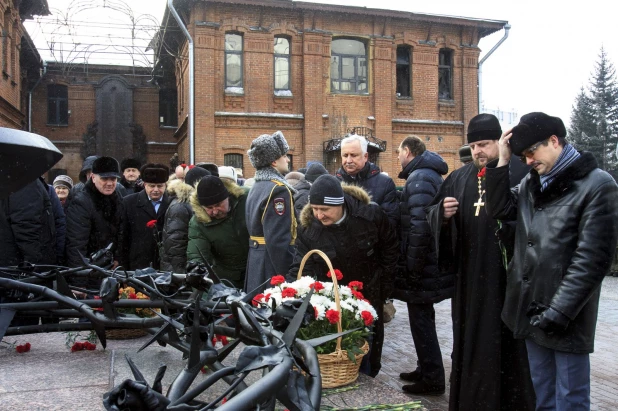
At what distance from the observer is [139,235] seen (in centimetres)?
629

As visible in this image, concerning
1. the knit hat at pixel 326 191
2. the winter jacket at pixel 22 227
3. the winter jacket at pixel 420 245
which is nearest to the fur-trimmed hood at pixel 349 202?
the knit hat at pixel 326 191

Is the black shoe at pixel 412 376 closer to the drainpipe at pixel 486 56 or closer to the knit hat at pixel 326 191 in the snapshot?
the knit hat at pixel 326 191

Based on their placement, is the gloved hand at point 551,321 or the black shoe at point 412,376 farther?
the black shoe at point 412,376

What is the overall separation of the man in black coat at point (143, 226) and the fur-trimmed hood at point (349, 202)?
9.01 ft

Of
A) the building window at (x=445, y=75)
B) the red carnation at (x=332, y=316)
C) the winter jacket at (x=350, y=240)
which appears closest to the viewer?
the red carnation at (x=332, y=316)

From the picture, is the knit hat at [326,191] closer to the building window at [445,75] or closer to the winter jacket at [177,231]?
the winter jacket at [177,231]

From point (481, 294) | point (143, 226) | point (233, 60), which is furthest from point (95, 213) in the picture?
point (233, 60)

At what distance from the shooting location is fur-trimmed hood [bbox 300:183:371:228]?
3941 millimetres

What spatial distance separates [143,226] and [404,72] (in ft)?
60.4

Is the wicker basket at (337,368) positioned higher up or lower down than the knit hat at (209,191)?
lower down

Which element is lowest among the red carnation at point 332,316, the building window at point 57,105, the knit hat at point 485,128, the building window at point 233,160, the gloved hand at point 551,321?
the gloved hand at point 551,321

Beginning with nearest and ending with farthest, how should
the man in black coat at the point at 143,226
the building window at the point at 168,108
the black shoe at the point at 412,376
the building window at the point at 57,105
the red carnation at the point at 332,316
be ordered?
1. the red carnation at the point at 332,316
2. the black shoe at the point at 412,376
3. the man in black coat at the point at 143,226
4. the building window at the point at 57,105
5. the building window at the point at 168,108

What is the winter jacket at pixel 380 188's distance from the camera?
15.9ft

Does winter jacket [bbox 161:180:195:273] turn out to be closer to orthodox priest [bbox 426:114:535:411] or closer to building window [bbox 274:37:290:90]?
orthodox priest [bbox 426:114:535:411]
